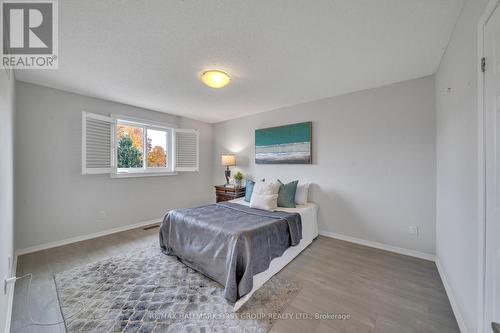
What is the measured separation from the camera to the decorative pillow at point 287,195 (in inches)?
123

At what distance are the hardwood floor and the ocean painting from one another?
1579 millimetres

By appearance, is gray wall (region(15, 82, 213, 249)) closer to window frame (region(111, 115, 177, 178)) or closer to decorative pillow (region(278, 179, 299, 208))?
window frame (region(111, 115, 177, 178))

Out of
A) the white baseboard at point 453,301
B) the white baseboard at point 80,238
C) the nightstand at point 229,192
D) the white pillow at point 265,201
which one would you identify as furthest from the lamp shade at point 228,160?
the white baseboard at point 453,301

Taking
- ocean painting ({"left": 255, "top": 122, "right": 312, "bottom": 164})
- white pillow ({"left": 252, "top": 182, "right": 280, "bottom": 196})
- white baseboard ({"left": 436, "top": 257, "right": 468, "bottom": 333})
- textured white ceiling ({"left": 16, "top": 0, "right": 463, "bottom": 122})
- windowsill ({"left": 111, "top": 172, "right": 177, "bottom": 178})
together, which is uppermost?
textured white ceiling ({"left": 16, "top": 0, "right": 463, "bottom": 122})

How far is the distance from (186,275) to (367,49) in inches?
120

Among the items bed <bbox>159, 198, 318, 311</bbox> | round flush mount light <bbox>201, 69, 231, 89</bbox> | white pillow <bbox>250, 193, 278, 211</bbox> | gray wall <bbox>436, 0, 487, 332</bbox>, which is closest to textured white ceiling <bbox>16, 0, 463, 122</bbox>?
round flush mount light <bbox>201, 69, 231, 89</bbox>

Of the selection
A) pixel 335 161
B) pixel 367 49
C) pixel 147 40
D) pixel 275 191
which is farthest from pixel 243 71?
pixel 335 161

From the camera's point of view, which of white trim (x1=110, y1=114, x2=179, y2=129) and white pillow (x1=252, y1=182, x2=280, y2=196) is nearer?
white pillow (x1=252, y1=182, x2=280, y2=196)

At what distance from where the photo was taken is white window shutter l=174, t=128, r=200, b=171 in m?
4.39

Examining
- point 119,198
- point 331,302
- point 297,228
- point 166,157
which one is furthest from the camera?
point 166,157

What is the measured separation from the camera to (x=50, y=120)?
291 centimetres

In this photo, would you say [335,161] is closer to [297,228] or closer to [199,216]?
[297,228]

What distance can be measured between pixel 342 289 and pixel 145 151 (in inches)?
156

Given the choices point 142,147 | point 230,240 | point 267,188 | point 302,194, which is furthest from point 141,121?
point 302,194
